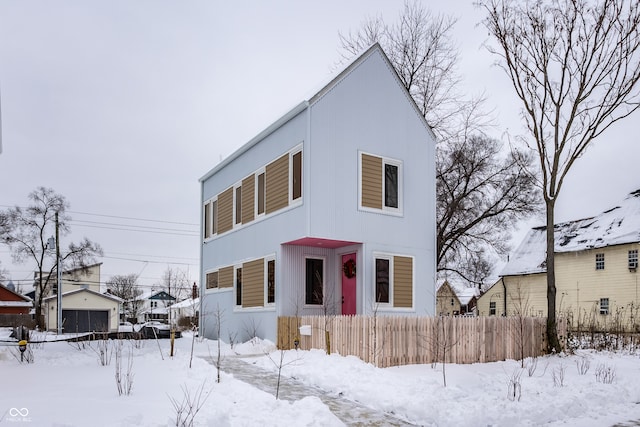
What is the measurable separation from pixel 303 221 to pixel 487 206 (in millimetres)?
14810

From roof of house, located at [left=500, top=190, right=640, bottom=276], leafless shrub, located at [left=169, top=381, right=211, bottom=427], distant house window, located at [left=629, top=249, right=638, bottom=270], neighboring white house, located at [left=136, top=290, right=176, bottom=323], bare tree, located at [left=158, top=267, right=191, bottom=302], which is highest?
roof of house, located at [left=500, top=190, right=640, bottom=276]

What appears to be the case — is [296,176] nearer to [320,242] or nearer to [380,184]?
[320,242]

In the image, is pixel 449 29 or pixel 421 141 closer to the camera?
pixel 421 141


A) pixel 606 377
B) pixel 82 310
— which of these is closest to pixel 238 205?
pixel 606 377

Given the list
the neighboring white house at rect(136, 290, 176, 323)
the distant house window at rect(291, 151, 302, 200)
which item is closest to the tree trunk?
the distant house window at rect(291, 151, 302, 200)

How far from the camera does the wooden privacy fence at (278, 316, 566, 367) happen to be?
12.9 m

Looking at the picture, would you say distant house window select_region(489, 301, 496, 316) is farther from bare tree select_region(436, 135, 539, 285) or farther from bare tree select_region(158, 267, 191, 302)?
bare tree select_region(158, 267, 191, 302)

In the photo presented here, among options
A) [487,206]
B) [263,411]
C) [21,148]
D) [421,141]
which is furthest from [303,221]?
[21,148]

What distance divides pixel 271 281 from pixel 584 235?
93.5 ft

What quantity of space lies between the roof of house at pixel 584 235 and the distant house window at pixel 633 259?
27.5 inches

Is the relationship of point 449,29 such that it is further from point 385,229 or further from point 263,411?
point 263,411

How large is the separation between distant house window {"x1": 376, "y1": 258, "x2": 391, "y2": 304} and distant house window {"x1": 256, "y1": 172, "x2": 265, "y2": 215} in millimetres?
4676

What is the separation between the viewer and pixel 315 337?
14.9m

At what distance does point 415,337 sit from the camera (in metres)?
13.4
